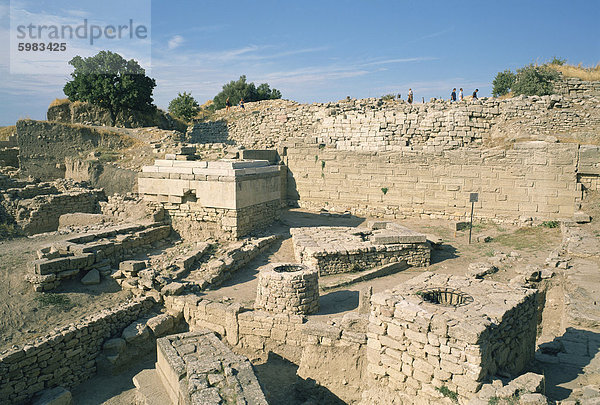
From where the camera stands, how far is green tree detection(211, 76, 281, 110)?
144 ft

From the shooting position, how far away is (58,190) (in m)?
15.6

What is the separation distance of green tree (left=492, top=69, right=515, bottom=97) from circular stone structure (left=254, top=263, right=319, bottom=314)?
83.8ft

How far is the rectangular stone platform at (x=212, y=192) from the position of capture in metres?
11.0

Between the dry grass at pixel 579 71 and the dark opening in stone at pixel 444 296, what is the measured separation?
17.7m

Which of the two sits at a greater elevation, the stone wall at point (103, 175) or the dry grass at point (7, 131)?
the dry grass at point (7, 131)

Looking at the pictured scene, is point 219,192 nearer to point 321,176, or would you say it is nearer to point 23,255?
point 23,255

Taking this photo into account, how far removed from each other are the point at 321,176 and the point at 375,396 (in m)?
12.0

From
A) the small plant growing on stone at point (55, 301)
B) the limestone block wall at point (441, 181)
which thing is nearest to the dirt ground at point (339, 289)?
the limestone block wall at point (441, 181)

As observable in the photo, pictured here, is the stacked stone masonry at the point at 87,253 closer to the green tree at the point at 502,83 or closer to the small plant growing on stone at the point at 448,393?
the small plant growing on stone at the point at 448,393

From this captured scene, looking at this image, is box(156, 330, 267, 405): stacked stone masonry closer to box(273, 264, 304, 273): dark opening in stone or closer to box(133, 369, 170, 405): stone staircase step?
box(133, 369, 170, 405): stone staircase step

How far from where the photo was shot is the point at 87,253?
9.02 m

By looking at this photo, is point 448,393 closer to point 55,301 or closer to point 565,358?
point 565,358

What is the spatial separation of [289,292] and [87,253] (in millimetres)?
4699

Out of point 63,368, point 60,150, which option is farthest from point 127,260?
point 60,150
